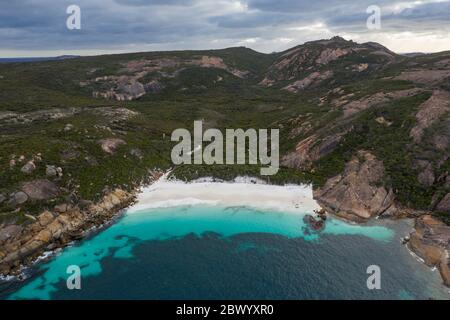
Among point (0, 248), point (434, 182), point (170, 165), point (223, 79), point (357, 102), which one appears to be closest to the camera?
point (0, 248)

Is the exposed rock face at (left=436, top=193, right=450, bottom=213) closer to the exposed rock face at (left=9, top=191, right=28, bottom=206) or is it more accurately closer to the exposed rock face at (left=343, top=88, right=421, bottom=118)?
the exposed rock face at (left=343, top=88, right=421, bottom=118)

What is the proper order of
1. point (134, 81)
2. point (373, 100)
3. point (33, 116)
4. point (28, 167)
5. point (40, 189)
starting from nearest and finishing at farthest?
point (40, 189) → point (28, 167) → point (373, 100) → point (33, 116) → point (134, 81)

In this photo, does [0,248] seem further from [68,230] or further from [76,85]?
[76,85]

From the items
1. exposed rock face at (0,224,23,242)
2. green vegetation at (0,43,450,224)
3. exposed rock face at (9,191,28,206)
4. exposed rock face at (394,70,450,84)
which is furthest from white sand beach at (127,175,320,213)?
exposed rock face at (394,70,450,84)

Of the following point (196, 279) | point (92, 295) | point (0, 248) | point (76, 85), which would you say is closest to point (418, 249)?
point (196, 279)

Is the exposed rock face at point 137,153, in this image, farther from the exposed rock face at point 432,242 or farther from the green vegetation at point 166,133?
the exposed rock face at point 432,242

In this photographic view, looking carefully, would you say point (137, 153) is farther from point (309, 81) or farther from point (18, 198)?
point (309, 81)

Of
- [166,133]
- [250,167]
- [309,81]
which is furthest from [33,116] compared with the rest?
[309,81]
